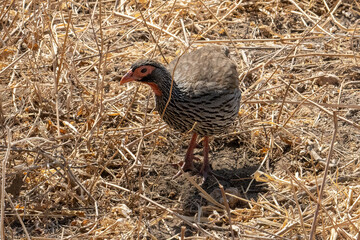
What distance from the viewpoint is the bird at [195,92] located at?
471cm

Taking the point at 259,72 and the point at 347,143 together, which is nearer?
the point at 347,143

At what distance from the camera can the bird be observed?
4.71 m

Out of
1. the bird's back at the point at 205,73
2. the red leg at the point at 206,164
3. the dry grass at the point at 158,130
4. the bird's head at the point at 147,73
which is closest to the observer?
the dry grass at the point at 158,130

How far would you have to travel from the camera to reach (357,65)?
20.0 ft

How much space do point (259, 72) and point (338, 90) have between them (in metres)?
0.88

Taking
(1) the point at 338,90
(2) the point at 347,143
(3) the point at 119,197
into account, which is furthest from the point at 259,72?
(3) the point at 119,197

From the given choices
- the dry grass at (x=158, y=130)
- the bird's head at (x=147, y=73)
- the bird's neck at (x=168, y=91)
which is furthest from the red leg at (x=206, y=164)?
the bird's head at (x=147, y=73)

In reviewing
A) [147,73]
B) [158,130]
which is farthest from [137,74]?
[158,130]

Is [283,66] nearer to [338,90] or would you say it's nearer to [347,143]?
[338,90]

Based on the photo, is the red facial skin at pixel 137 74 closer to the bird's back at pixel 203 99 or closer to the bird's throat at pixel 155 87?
the bird's throat at pixel 155 87

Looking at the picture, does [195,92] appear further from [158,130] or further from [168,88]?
[158,130]

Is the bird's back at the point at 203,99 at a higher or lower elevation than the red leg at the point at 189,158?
higher

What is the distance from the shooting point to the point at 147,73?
472 cm

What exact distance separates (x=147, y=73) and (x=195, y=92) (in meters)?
0.43
